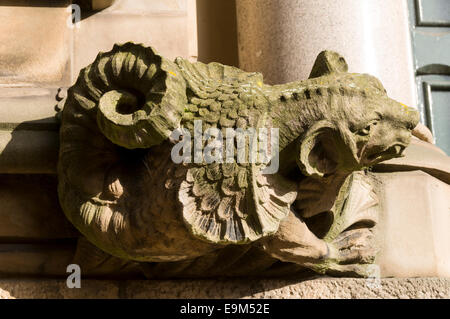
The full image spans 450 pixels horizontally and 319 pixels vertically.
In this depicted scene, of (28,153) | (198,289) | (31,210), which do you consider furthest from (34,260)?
(198,289)

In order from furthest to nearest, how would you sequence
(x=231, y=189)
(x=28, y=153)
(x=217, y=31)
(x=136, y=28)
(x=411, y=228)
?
(x=217, y=31) < (x=136, y=28) < (x=411, y=228) < (x=28, y=153) < (x=231, y=189)

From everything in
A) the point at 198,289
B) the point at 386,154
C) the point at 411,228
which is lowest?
the point at 198,289

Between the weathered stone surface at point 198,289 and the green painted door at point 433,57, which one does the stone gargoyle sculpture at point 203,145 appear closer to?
the weathered stone surface at point 198,289

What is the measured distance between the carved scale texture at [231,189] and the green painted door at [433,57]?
1261 mm

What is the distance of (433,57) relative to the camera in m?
2.49

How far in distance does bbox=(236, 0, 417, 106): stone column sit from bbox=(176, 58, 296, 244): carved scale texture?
479 millimetres

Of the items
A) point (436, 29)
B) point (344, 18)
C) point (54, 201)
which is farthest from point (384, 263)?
point (436, 29)

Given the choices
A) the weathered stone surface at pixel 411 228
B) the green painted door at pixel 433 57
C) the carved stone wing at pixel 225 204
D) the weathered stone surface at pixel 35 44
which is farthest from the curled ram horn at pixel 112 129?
the green painted door at pixel 433 57

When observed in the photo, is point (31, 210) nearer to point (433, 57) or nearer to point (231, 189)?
point (231, 189)

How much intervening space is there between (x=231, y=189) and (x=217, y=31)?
812 mm

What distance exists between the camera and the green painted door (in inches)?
95.5

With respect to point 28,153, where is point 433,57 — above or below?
above

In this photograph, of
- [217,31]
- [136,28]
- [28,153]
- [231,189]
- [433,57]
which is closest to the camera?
[231,189]

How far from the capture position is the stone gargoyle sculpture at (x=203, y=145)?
1.28 m
